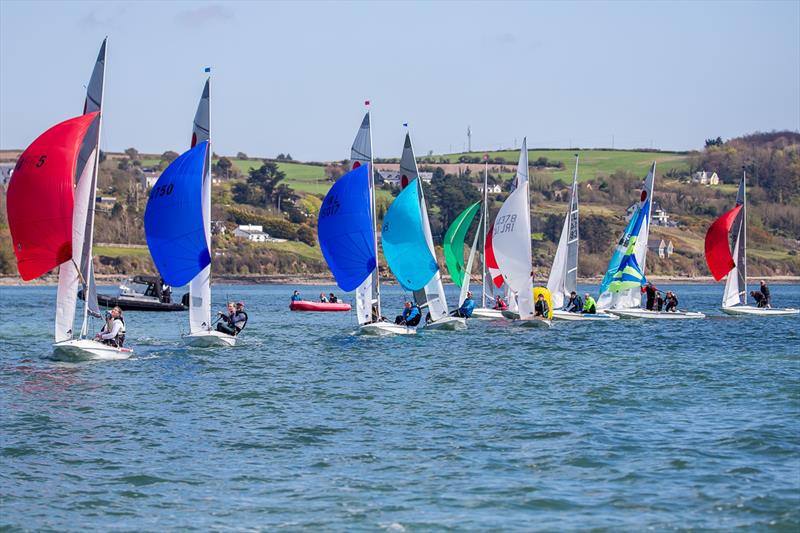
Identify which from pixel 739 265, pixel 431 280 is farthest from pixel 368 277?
pixel 739 265

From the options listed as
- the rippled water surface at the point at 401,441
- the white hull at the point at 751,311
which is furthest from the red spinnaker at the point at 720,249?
the rippled water surface at the point at 401,441

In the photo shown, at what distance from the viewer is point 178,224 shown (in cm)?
3328

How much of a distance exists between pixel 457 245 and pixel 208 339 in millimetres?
17795

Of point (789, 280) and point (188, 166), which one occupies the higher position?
point (188, 166)

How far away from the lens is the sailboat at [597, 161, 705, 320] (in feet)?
175

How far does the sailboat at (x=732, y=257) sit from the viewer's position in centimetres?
5547

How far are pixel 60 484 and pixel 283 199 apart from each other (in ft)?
501

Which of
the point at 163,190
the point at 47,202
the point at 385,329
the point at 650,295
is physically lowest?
the point at 385,329

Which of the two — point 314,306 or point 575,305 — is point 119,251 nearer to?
point 314,306

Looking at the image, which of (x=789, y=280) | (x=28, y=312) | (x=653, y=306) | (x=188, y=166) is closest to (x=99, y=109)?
(x=188, y=166)

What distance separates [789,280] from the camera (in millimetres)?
152250

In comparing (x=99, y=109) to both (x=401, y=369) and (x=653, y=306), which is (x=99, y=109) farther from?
(x=653, y=306)

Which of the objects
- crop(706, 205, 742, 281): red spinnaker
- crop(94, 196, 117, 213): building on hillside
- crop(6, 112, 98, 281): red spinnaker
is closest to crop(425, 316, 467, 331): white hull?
crop(706, 205, 742, 281): red spinnaker

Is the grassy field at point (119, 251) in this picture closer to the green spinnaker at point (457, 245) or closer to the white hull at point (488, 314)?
the green spinnaker at point (457, 245)
